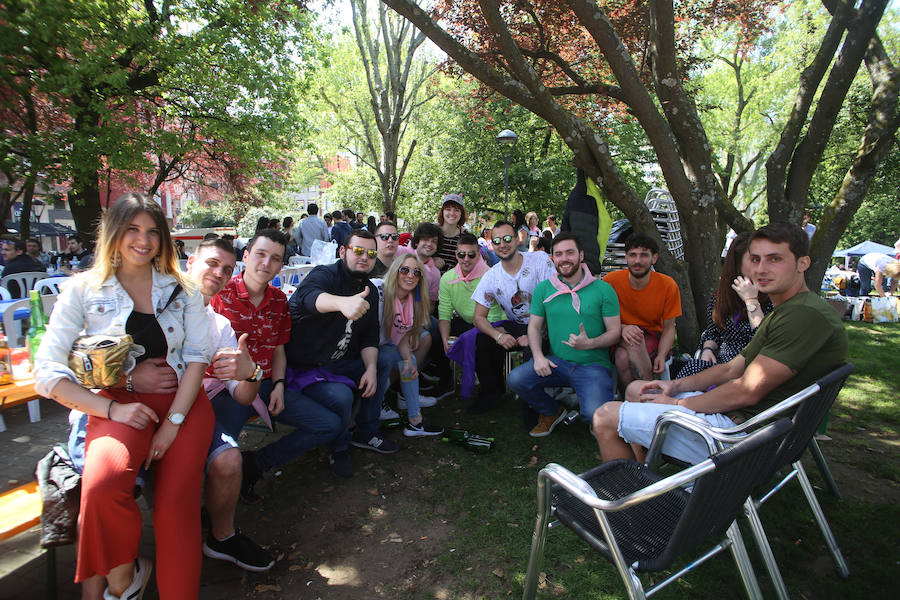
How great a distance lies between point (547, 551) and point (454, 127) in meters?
18.1

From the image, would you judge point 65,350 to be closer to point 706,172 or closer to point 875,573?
point 875,573

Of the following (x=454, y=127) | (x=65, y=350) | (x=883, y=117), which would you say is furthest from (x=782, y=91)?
(x=65, y=350)

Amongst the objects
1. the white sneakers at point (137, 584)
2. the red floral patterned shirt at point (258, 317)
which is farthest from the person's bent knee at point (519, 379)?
the white sneakers at point (137, 584)

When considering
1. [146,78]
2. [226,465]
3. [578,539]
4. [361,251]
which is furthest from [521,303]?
[146,78]

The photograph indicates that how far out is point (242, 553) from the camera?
250cm

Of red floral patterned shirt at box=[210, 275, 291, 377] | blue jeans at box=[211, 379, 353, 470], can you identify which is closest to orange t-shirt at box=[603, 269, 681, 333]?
blue jeans at box=[211, 379, 353, 470]

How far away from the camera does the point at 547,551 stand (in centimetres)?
265

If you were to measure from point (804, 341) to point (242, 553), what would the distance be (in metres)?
2.84

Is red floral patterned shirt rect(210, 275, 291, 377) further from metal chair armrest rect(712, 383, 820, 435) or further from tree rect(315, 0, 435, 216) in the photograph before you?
tree rect(315, 0, 435, 216)

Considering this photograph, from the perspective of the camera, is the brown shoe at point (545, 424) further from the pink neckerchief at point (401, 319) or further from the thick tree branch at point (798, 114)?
the thick tree branch at point (798, 114)

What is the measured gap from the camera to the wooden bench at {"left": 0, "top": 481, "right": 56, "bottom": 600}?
1.84 m

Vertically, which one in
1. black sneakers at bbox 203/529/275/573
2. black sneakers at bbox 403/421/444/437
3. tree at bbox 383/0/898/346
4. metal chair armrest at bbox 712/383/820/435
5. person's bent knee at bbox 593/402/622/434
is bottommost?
black sneakers at bbox 203/529/275/573

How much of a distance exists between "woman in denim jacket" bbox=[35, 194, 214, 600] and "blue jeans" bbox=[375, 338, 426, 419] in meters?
1.59

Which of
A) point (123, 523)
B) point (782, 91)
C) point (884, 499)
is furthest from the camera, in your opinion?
point (782, 91)
